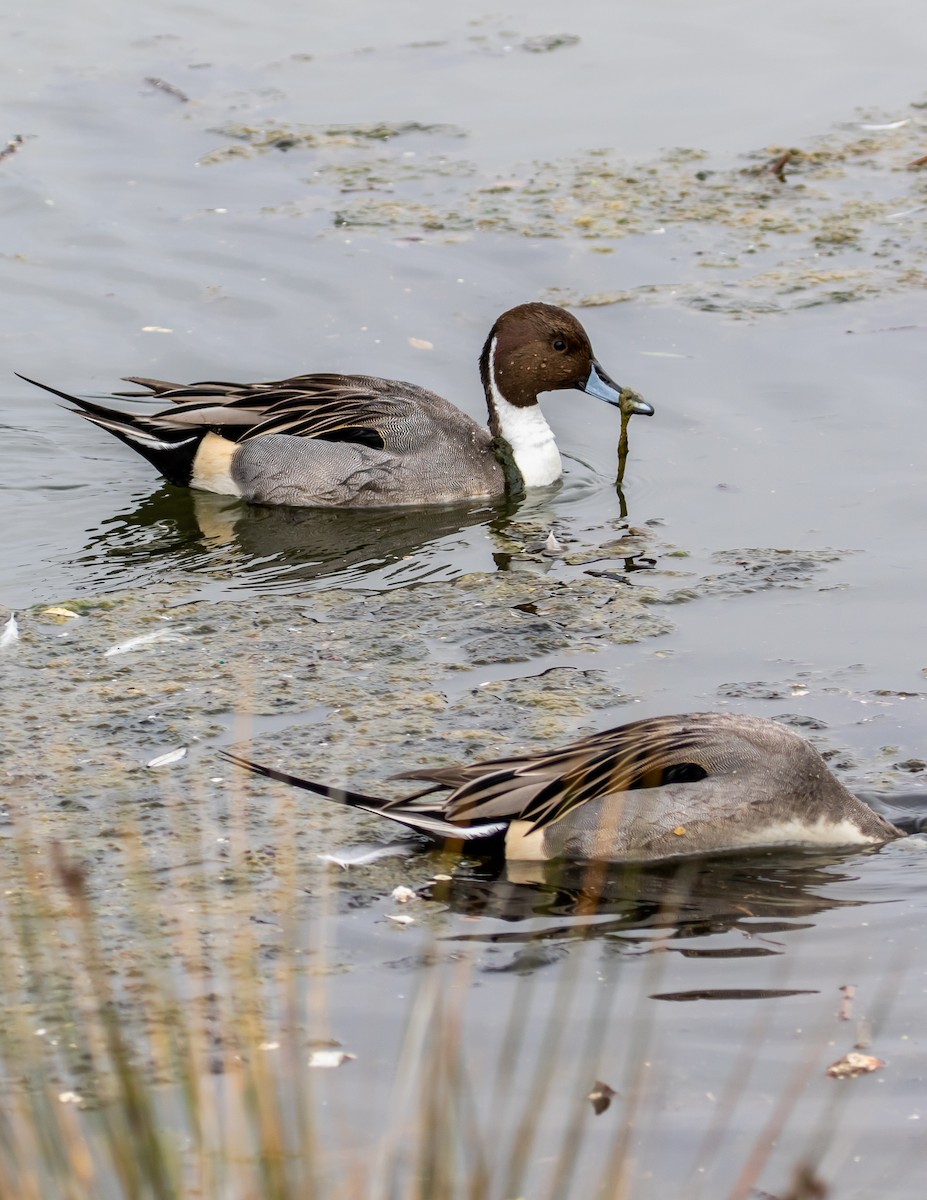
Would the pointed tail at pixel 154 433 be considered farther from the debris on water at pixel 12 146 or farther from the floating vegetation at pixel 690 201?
the debris on water at pixel 12 146

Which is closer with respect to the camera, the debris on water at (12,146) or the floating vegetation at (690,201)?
the floating vegetation at (690,201)

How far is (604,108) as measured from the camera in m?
13.1

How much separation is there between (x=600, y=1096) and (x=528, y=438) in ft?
18.6

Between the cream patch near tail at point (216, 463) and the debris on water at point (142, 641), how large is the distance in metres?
2.13

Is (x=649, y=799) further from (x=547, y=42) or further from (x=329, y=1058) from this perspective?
(x=547, y=42)

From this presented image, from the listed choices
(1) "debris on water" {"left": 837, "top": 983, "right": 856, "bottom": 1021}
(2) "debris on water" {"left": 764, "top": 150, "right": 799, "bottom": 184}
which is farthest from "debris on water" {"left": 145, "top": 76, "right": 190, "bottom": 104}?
(1) "debris on water" {"left": 837, "top": 983, "right": 856, "bottom": 1021}

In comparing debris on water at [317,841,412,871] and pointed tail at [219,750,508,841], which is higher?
pointed tail at [219,750,508,841]

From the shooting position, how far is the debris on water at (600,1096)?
3818mm

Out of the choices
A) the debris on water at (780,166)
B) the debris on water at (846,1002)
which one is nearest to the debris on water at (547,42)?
the debris on water at (780,166)

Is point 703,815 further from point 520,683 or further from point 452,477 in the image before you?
point 452,477

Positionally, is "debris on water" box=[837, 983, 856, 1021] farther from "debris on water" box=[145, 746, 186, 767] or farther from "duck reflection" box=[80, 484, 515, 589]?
"duck reflection" box=[80, 484, 515, 589]

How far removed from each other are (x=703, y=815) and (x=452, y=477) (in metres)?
4.02

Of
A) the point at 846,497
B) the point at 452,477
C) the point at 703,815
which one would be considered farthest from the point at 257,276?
the point at 703,815

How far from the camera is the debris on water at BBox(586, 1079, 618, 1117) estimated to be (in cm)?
382
